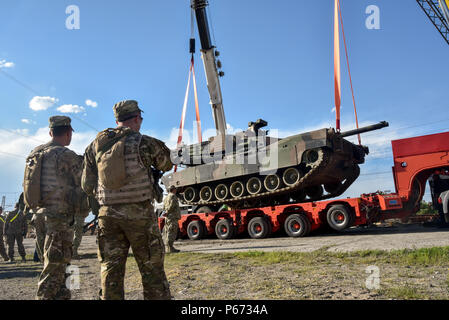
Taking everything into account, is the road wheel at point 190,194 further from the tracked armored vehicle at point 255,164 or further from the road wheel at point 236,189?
the road wheel at point 236,189

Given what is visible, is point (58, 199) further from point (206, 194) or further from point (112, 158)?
point (206, 194)

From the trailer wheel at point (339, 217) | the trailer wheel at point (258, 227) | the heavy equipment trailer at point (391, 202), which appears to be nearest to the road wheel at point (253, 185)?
the trailer wheel at point (258, 227)

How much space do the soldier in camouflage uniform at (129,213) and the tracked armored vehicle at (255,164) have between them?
8.67m

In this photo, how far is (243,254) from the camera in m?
7.29

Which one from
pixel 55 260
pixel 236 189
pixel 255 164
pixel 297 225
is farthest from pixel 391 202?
pixel 55 260

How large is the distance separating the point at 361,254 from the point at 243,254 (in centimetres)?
240

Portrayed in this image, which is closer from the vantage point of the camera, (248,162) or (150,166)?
(150,166)

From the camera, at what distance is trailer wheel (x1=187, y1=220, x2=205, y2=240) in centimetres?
1341

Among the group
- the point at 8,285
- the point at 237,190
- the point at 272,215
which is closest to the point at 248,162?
the point at 237,190

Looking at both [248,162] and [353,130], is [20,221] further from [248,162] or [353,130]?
[353,130]

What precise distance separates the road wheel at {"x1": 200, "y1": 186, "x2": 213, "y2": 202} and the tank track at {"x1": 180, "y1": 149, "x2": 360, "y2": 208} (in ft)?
0.66

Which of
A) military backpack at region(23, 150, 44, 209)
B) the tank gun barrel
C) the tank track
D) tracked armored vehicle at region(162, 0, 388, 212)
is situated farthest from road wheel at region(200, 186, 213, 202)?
military backpack at region(23, 150, 44, 209)

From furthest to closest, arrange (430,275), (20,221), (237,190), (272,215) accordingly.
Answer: (237,190) < (272,215) < (20,221) < (430,275)

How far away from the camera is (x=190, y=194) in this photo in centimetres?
1549
